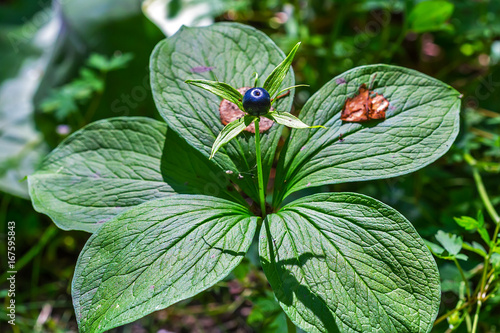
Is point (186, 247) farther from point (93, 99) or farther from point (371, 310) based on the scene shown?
point (93, 99)

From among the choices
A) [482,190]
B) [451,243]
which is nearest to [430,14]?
[482,190]

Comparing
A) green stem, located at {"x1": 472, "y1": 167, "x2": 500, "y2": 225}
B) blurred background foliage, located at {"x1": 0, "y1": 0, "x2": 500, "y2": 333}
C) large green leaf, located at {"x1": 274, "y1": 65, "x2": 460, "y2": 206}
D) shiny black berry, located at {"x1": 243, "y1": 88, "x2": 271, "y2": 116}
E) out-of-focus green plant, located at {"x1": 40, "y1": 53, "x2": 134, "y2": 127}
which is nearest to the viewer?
shiny black berry, located at {"x1": 243, "y1": 88, "x2": 271, "y2": 116}

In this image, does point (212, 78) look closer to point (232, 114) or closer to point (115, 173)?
point (232, 114)

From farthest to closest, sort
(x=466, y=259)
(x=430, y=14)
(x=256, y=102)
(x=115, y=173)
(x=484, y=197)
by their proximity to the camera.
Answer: (x=430, y=14) → (x=484, y=197) → (x=115, y=173) → (x=466, y=259) → (x=256, y=102)

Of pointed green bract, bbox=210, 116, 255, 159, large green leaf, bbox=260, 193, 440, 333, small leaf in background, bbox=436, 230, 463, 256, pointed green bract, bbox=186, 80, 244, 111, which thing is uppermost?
pointed green bract, bbox=186, 80, 244, 111

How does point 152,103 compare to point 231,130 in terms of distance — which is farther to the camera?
point 152,103

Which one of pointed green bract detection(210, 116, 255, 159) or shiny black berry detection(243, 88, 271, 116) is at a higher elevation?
shiny black berry detection(243, 88, 271, 116)

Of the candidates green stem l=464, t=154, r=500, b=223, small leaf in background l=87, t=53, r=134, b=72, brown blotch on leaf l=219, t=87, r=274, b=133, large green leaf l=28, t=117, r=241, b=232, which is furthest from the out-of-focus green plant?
green stem l=464, t=154, r=500, b=223

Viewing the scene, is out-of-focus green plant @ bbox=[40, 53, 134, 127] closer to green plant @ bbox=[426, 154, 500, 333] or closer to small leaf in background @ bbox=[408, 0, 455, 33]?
small leaf in background @ bbox=[408, 0, 455, 33]
